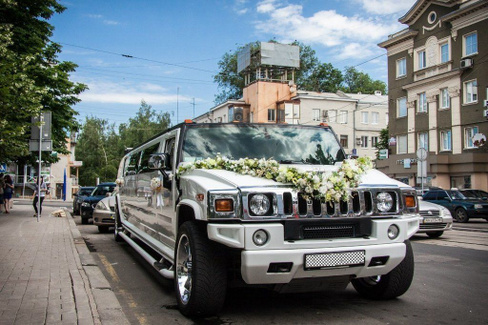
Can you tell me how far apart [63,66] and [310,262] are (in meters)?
20.5

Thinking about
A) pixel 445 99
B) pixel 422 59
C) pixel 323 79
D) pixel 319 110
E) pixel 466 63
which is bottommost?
pixel 445 99

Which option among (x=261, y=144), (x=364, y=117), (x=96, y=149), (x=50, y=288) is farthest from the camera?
(x=96, y=149)

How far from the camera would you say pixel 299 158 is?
6.02 metres

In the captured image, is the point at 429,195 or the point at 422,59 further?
the point at 422,59

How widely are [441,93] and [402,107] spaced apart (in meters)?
4.64

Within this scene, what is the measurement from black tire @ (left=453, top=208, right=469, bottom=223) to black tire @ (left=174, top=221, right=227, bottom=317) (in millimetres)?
19411

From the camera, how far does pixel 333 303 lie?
5.51 meters

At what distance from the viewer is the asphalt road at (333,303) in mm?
4867

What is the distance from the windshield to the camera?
5.95 meters

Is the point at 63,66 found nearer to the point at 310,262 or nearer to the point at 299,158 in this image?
the point at 299,158

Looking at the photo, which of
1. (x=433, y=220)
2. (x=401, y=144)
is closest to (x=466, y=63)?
(x=401, y=144)

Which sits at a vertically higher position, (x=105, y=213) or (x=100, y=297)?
(x=105, y=213)

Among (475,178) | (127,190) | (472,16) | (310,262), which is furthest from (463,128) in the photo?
(310,262)

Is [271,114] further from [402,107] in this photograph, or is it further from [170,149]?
[170,149]
